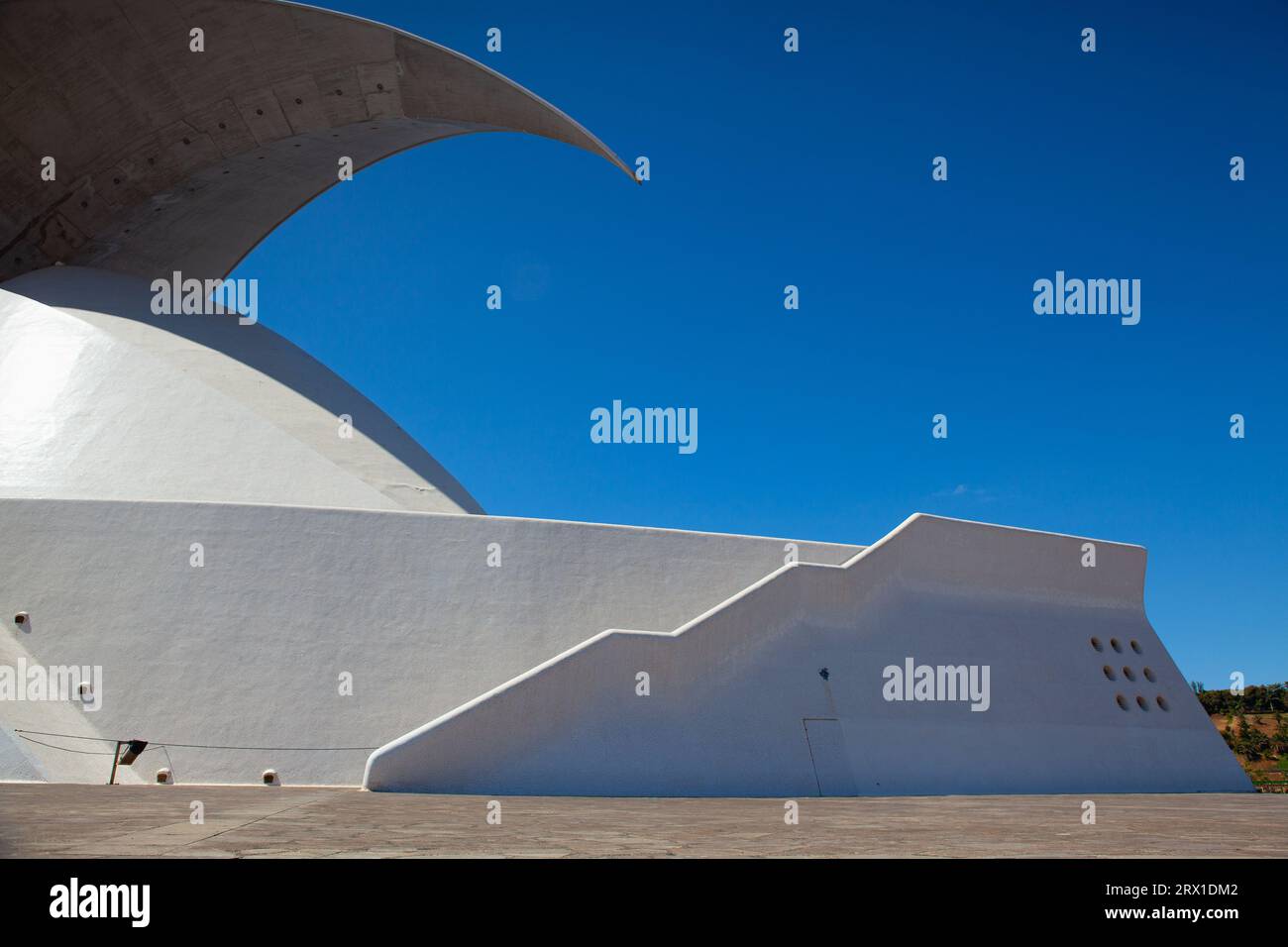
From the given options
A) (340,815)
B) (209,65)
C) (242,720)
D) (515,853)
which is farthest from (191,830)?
(209,65)

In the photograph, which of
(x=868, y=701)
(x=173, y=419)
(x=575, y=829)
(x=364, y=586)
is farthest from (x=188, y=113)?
(x=575, y=829)

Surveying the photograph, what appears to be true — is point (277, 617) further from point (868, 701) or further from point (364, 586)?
point (868, 701)

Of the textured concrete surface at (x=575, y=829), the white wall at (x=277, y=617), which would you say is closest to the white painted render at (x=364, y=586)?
the white wall at (x=277, y=617)

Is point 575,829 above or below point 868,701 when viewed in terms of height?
above

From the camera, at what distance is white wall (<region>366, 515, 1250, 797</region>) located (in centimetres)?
891

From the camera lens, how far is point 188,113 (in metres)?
15.7

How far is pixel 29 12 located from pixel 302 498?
30.1ft

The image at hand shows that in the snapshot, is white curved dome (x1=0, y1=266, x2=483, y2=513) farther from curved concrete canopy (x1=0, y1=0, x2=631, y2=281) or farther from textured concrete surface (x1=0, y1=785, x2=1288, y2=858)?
textured concrete surface (x1=0, y1=785, x2=1288, y2=858)

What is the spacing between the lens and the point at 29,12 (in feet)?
47.2

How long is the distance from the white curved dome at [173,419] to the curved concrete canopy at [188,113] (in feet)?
7.16

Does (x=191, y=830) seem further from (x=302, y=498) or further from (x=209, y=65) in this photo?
(x=209, y=65)

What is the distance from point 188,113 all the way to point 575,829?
15.4 meters

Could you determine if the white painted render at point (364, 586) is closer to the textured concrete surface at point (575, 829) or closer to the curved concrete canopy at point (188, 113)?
the curved concrete canopy at point (188, 113)

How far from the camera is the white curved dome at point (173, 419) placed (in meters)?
12.1
